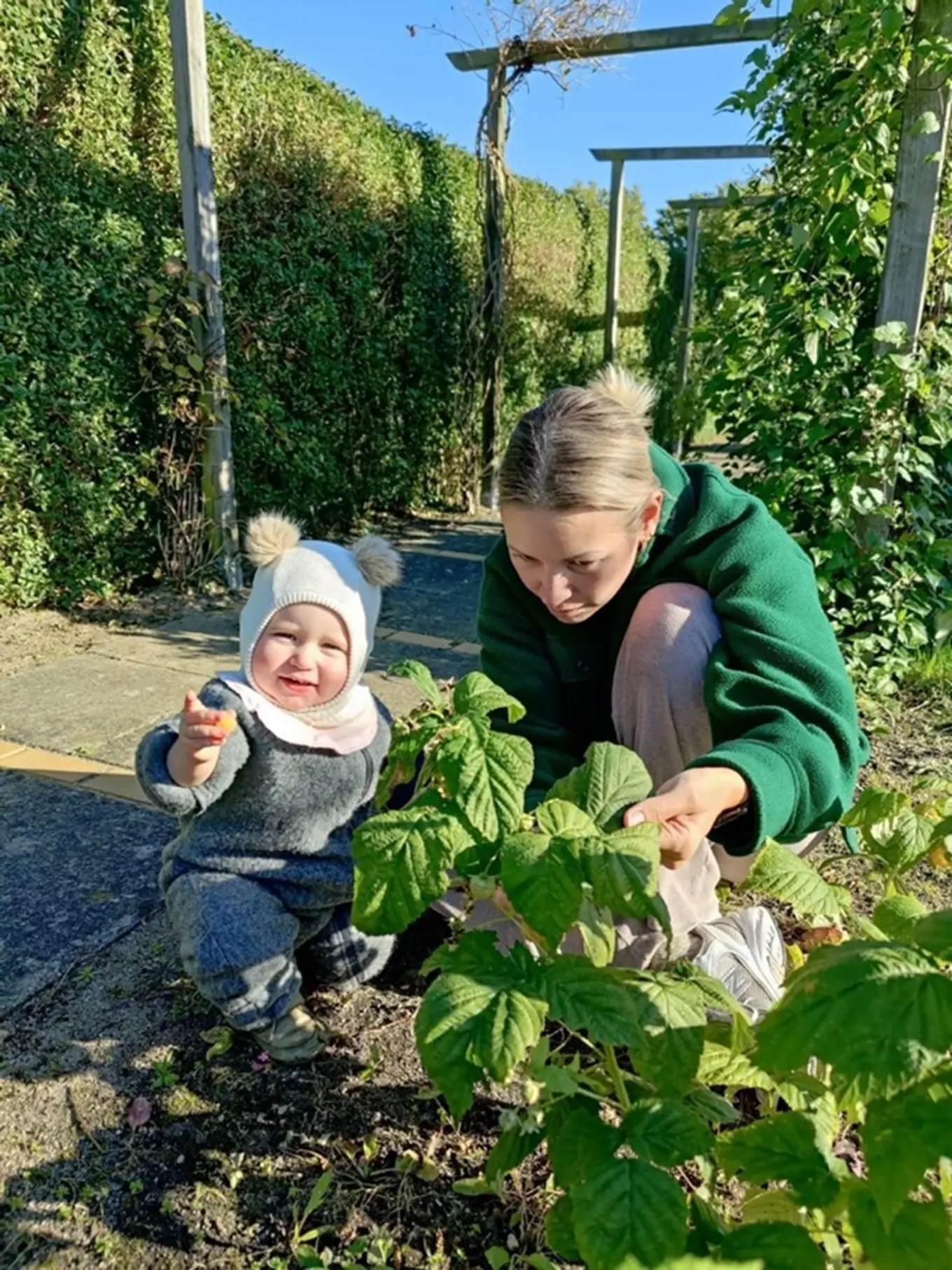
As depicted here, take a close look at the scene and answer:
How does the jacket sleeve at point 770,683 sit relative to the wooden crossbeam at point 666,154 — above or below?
below

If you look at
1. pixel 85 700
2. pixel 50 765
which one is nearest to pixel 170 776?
pixel 50 765

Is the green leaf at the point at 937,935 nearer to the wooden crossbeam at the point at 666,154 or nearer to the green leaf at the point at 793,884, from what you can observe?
the green leaf at the point at 793,884

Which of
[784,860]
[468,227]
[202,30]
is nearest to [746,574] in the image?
[784,860]

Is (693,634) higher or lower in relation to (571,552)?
lower

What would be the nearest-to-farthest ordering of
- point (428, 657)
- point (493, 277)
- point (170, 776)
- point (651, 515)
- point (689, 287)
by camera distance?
1. point (170, 776)
2. point (651, 515)
3. point (428, 657)
4. point (493, 277)
5. point (689, 287)

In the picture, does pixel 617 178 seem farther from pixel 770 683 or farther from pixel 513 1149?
pixel 513 1149

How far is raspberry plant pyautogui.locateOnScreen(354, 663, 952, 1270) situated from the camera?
753 millimetres

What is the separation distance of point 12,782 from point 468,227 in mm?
6250

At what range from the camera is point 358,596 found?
170cm

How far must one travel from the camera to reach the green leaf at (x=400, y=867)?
3.20 ft

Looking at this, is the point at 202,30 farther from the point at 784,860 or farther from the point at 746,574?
the point at 784,860

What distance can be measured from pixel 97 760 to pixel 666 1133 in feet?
7.82

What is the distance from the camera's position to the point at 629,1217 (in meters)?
0.84

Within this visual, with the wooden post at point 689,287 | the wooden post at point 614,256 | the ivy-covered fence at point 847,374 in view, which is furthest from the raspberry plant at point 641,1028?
the wooden post at point 689,287
